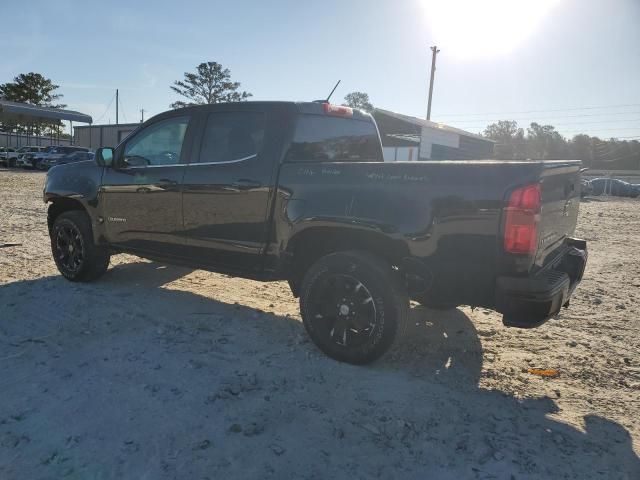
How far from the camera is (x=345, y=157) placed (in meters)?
4.71

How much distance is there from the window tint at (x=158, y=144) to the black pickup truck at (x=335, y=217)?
0.02 metres

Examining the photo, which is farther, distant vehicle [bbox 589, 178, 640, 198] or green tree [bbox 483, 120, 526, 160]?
green tree [bbox 483, 120, 526, 160]

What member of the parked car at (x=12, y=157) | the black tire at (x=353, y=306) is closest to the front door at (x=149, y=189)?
the black tire at (x=353, y=306)

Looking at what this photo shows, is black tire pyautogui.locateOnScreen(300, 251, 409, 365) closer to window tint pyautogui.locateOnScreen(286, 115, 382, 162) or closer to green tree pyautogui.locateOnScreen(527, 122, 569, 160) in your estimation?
window tint pyautogui.locateOnScreen(286, 115, 382, 162)

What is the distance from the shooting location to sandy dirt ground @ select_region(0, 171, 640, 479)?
255cm

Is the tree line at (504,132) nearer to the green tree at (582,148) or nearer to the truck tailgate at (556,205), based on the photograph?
the green tree at (582,148)

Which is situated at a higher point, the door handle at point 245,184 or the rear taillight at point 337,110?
the rear taillight at point 337,110

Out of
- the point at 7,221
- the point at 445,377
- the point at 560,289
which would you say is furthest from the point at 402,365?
the point at 7,221

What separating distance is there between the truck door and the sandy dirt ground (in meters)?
0.68

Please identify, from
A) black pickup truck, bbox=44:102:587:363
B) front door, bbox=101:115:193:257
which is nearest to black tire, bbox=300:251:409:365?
black pickup truck, bbox=44:102:587:363

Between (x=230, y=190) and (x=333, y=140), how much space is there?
105 cm

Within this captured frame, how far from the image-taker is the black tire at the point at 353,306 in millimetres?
3488

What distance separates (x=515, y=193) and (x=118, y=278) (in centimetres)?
467

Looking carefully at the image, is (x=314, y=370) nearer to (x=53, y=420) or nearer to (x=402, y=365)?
(x=402, y=365)
